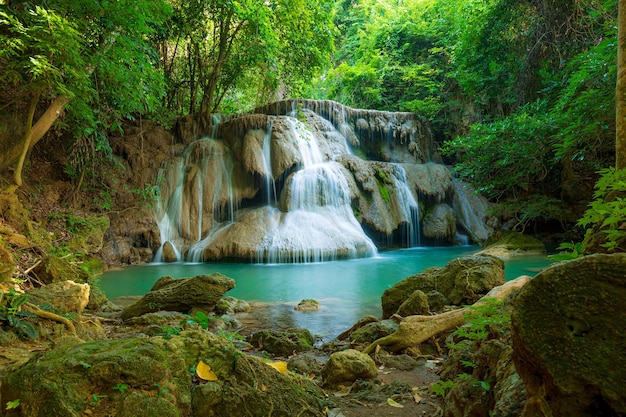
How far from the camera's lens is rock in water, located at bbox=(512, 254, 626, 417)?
121 cm

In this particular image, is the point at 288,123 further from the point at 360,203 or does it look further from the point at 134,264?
the point at 134,264

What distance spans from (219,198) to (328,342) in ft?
34.9

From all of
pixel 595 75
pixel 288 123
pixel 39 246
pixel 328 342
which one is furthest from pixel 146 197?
pixel 595 75

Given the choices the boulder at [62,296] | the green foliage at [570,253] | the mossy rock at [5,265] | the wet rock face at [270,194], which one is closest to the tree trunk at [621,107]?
the green foliage at [570,253]

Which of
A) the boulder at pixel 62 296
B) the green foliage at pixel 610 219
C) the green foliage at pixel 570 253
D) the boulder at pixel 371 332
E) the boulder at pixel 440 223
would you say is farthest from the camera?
the boulder at pixel 440 223

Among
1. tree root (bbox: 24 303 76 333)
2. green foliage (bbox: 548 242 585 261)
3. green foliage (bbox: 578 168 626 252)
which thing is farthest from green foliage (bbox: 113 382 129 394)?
green foliage (bbox: 578 168 626 252)

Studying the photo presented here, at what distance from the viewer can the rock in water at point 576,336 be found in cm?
121

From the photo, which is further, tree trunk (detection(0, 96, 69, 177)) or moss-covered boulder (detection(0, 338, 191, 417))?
tree trunk (detection(0, 96, 69, 177))

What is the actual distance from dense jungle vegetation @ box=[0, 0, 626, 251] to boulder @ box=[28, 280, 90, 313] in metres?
2.83

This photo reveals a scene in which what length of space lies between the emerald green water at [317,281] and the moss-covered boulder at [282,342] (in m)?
0.59

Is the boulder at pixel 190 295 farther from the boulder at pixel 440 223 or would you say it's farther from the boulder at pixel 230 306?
the boulder at pixel 440 223

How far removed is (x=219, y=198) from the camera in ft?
47.3

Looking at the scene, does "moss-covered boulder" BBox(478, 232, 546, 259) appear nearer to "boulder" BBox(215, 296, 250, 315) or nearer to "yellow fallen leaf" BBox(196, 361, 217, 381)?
"boulder" BBox(215, 296, 250, 315)

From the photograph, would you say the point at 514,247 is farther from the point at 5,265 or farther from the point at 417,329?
the point at 5,265
